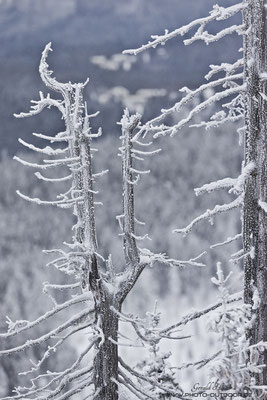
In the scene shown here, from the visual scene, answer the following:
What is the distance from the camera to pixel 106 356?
9.27 m

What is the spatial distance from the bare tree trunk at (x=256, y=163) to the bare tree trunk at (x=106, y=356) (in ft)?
7.30

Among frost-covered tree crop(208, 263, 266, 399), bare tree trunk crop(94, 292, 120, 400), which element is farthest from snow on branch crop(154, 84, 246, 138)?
bare tree trunk crop(94, 292, 120, 400)

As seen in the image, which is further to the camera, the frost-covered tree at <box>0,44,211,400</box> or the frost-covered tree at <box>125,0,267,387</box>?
the frost-covered tree at <box>0,44,211,400</box>

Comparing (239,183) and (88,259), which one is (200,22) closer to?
(239,183)

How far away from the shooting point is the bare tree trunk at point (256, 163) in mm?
7395

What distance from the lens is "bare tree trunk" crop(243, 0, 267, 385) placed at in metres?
7.39

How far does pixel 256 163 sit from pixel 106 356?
3.73 meters

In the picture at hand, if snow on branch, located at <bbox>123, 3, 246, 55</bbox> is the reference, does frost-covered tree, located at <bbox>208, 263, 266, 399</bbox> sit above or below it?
below

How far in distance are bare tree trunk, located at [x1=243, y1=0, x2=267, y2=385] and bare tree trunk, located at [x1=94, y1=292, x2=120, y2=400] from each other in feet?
7.30

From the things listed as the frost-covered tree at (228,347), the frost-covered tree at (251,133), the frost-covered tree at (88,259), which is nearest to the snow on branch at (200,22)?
the frost-covered tree at (251,133)

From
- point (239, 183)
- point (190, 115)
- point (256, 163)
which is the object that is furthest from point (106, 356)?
point (190, 115)

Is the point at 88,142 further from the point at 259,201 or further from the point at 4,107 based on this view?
the point at 4,107

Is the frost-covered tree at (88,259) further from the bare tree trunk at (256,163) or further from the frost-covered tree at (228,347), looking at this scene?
the frost-covered tree at (228,347)

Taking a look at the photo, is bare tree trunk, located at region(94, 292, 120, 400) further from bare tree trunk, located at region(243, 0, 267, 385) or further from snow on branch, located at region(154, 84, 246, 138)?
snow on branch, located at region(154, 84, 246, 138)
